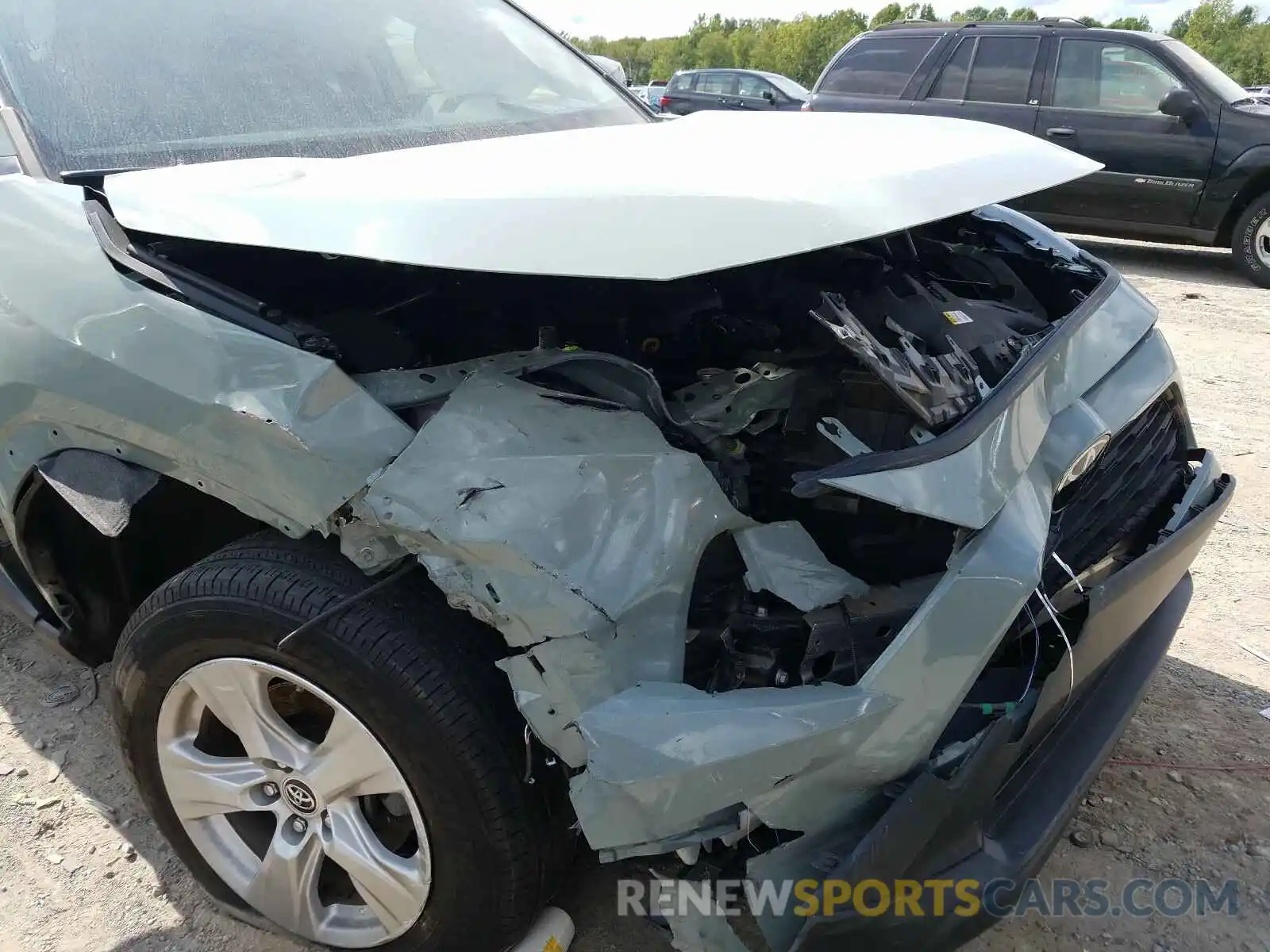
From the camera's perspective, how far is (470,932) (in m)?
1.70

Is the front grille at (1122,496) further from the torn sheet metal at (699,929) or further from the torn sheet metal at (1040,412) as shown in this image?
the torn sheet metal at (699,929)

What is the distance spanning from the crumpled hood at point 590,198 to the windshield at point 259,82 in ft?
1.18

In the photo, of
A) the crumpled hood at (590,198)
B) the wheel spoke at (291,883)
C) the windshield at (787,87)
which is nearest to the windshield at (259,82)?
the crumpled hood at (590,198)

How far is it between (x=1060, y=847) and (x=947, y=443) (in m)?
1.23

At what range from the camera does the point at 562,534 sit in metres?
1.54

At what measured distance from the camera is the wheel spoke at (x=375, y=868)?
171 cm

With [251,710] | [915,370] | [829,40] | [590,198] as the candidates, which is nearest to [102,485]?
[251,710]

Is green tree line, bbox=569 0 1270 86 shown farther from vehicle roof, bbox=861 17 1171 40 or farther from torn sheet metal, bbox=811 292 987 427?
torn sheet metal, bbox=811 292 987 427

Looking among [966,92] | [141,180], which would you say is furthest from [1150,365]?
[966,92]

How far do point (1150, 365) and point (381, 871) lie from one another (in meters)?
1.94

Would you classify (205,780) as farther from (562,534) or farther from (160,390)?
(562,534)

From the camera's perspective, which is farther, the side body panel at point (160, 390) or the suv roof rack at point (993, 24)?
the suv roof rack at point (993, 24)

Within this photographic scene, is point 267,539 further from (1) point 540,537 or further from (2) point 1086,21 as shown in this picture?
(2) point 1086,21

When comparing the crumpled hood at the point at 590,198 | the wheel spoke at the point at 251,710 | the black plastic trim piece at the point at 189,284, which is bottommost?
the wheel spoke at the point at 251,710
